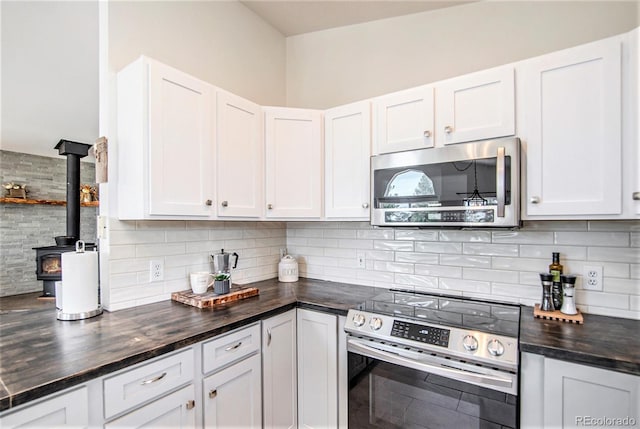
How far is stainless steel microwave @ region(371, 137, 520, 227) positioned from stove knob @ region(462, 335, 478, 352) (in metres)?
0.54

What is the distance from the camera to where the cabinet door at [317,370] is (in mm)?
1728

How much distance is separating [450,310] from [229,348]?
46.2 inches

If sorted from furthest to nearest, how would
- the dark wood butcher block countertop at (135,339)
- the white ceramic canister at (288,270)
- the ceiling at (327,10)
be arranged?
the white ceramic canister at (288,270) → the ceiling at (327,10) → the dark wood butcher block countertop at (135,339)

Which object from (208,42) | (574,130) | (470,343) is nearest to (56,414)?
(470,343)

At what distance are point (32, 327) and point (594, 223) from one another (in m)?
2.71

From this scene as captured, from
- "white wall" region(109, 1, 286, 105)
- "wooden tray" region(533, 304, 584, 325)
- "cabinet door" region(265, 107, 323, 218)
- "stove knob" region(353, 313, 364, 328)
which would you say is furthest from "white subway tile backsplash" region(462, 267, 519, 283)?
"white wall" region(109, 1, 286, 105)

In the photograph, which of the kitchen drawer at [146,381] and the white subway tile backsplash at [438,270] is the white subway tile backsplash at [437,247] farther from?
the kitchen drawer at [146,381]

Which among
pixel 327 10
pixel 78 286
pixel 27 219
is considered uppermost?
pixel 327 10

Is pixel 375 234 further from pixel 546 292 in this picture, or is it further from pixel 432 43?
pixel 432 43

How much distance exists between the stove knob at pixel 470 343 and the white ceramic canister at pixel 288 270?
137cm

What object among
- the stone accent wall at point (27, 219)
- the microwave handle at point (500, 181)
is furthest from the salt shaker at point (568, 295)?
the stone accent wall at point (27, 219)

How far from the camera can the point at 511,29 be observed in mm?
1830

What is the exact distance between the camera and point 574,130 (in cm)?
141

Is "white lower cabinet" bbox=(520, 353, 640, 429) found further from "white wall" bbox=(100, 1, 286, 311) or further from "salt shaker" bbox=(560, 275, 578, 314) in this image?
"white wall" bbox=(100, 1, 286, 311)
